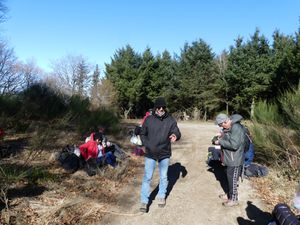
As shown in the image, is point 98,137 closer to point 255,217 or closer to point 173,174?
point 173,174

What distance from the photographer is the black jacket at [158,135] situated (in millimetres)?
5918

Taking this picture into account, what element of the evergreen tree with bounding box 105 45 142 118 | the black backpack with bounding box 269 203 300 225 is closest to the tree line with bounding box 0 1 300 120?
the evergreen tree with bounding box 105 45 142 118

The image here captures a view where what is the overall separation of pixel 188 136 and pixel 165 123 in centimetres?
1100

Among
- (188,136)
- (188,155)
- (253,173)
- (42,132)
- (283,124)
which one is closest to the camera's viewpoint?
(42,132)

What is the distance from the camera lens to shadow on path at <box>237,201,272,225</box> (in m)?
5.62

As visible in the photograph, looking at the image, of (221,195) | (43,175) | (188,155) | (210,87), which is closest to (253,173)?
(221,195)

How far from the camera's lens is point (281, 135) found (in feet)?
29.0

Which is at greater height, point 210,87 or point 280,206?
point 210,87

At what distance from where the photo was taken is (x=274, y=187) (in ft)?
25.0

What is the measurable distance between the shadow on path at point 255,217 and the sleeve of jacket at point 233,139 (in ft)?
3.80

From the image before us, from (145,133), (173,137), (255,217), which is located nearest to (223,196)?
(255,217)

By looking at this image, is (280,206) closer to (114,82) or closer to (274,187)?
(274,187)

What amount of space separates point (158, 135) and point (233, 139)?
1334 mm

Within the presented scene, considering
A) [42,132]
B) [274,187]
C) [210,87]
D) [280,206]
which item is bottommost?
[274,187]
